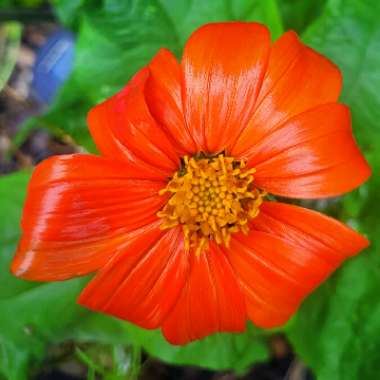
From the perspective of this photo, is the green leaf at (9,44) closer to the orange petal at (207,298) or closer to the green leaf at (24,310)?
the green leaf at (24,310)

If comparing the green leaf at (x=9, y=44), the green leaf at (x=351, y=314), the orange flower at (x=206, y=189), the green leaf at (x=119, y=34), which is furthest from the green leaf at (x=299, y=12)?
the green leaf at (x=9, y=44)

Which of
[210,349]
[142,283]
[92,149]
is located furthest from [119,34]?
[210,349]

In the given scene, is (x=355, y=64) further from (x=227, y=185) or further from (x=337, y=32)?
(x=227, y=185)

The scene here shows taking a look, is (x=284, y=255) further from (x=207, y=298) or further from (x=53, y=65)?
(x=53, y=65)

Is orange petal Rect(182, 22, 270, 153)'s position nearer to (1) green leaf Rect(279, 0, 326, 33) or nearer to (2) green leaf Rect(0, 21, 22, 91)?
(1) green leaf Rect(279, 0, 326, 33)

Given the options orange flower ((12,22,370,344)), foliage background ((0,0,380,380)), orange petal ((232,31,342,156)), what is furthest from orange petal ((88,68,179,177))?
foliage background ((0,0,380,380))
